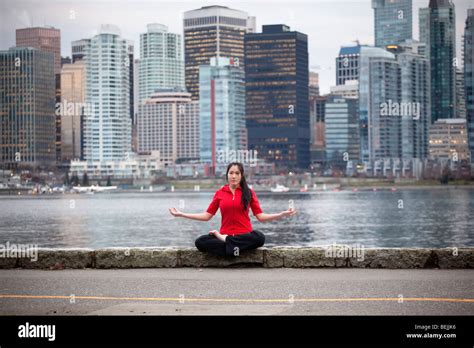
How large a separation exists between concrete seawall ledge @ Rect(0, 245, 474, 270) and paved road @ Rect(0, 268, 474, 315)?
0.28 metres

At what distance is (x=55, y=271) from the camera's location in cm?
1652

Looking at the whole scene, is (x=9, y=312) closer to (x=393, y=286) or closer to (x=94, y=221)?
(x=393, y=286)

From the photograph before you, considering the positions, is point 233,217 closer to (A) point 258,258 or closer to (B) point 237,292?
(A) point 258,258

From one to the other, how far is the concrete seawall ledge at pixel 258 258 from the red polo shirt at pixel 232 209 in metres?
0.52

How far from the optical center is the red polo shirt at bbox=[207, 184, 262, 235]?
16.0 metres

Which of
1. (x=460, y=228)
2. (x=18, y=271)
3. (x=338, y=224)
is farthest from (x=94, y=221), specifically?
(x=18, y=271)

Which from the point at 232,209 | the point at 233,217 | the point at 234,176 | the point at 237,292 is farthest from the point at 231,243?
the point at 237,292

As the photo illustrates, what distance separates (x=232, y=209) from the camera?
1612 cm

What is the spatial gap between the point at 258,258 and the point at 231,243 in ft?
2.29

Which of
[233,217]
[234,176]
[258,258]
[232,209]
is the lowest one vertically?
[258,258]

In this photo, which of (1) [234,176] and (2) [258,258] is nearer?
(1) [234,176]

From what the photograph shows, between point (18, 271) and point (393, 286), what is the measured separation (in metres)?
7.12

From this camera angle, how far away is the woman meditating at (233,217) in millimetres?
15922
